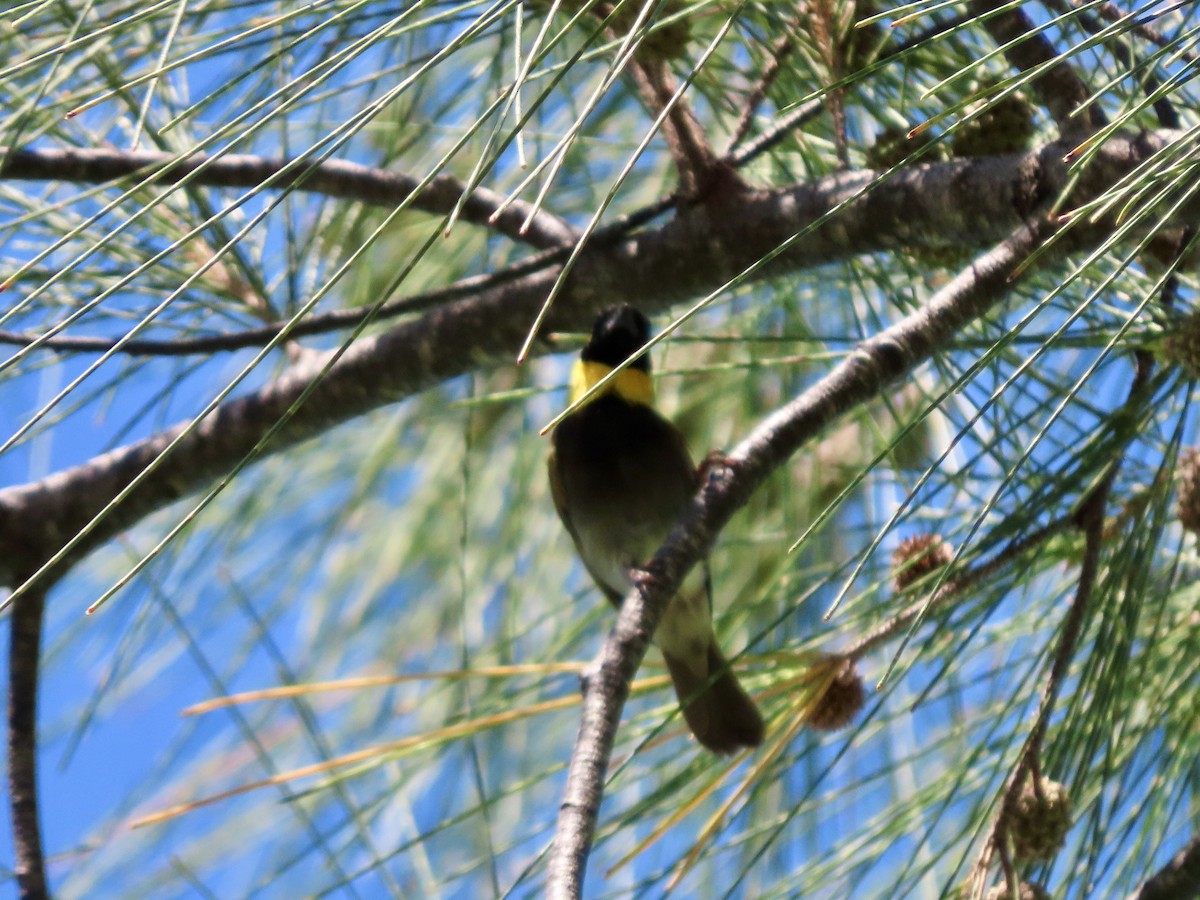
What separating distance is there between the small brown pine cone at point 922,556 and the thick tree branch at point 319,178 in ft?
1.62

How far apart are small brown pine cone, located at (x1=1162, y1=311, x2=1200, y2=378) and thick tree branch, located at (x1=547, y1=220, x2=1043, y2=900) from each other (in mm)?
143

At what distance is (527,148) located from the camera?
226 cm

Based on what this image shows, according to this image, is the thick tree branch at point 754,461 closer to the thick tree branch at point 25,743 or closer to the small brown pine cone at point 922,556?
the small brown pine cone at point 922,556

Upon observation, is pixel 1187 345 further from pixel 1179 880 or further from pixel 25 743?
pixel 25 743

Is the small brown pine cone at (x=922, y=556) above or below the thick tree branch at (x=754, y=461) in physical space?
below

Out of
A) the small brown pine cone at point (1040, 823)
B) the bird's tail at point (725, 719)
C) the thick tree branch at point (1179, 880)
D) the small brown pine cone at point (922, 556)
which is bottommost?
the thick tree branch at point (1179, 880)

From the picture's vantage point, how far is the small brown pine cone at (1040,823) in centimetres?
110

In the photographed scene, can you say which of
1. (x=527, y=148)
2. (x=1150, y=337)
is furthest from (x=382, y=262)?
(x=1150, y=337)

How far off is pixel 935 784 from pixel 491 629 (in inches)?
56.6

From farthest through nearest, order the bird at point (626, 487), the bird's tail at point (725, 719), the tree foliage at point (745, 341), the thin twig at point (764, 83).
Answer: the bird at point (626, 487)
the bird's tail at point (725, 719)
the thin twig at point (764, 83)
the tree foliage at point (745, 341)

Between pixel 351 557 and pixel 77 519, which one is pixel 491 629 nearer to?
pixel 351 557

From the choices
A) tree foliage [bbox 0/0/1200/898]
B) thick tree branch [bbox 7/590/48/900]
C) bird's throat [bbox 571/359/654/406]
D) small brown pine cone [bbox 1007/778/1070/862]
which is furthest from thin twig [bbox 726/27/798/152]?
bird's throat [bbox 571/359/654/406]

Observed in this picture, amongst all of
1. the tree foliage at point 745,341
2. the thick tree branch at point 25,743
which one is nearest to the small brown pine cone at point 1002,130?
the tree foliage at point 745,341

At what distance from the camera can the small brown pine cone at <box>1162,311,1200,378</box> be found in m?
1.10
